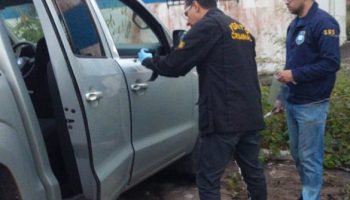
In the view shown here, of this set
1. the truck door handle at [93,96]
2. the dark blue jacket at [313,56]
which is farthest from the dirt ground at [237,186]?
the truck door handle at [93,96]

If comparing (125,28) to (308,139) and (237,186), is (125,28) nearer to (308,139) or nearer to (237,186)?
(308,139)

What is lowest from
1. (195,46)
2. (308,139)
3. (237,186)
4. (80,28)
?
(237,186)

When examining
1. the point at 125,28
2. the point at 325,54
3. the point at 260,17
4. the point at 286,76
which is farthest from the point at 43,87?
the point at 260,17

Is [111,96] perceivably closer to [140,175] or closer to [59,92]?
[59,92]

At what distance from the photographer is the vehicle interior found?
3.52m

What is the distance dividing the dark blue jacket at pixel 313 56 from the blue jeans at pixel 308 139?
71mm

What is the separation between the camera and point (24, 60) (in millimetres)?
4367

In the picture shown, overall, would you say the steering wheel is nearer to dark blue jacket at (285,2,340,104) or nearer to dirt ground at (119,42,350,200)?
dirt ground at (119,42,350,200)

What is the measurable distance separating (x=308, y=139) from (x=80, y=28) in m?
1.72

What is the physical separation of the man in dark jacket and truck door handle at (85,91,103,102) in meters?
0.43

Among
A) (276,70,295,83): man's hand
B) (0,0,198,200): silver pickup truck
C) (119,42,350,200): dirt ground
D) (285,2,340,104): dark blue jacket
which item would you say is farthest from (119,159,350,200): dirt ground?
(276,70,295,83): man's hand

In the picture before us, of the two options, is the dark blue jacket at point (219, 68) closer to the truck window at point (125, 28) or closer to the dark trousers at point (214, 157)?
the dark trousers at point (214, 157)

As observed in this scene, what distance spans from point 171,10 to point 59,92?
7.78 meters

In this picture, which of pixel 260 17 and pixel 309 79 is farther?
pixel 260 17
